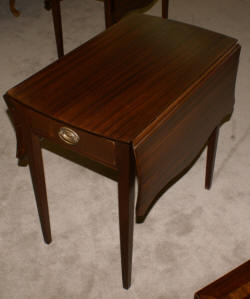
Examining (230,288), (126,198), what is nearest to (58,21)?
(126,198)

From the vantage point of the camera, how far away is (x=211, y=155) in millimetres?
2074

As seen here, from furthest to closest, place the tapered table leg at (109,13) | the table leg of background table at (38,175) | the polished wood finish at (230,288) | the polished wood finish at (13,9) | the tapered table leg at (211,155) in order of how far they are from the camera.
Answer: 1. the polished wood finish at (13,9)
2. the tapered table leg at (109,13)
3. the tapered table leg at (211,155)
4. the table leg of background table at (38,175)
5. the polished wood finish at (230,288)

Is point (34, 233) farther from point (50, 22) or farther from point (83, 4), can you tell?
point (83, 4)

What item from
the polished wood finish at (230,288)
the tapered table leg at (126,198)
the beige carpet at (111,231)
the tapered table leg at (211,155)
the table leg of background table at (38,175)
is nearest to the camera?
the polished wood finish at (230,288)

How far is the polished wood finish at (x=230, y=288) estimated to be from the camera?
43.5 inches

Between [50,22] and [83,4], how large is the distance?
13.2 inches

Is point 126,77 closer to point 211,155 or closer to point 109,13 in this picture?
point 211,155

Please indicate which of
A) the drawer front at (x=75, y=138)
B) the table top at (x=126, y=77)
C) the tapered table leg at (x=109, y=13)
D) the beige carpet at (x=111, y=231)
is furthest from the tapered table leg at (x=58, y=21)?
the drawer front at (x=75, y=138)

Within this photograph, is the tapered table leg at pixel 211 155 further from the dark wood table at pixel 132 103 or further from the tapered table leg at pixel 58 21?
the tapered table leg at pixel 58 21

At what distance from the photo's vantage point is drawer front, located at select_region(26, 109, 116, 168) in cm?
141

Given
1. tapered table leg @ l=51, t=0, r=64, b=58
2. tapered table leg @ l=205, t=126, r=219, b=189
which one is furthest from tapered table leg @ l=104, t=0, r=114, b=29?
tapered table leg @ l=205, t=126, r=219, b=189

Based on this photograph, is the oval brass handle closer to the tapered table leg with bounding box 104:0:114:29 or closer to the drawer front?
the drawer front

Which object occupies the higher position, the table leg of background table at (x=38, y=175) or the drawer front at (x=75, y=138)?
the drawer front at (x=75, y=138)

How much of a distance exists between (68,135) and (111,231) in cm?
71
